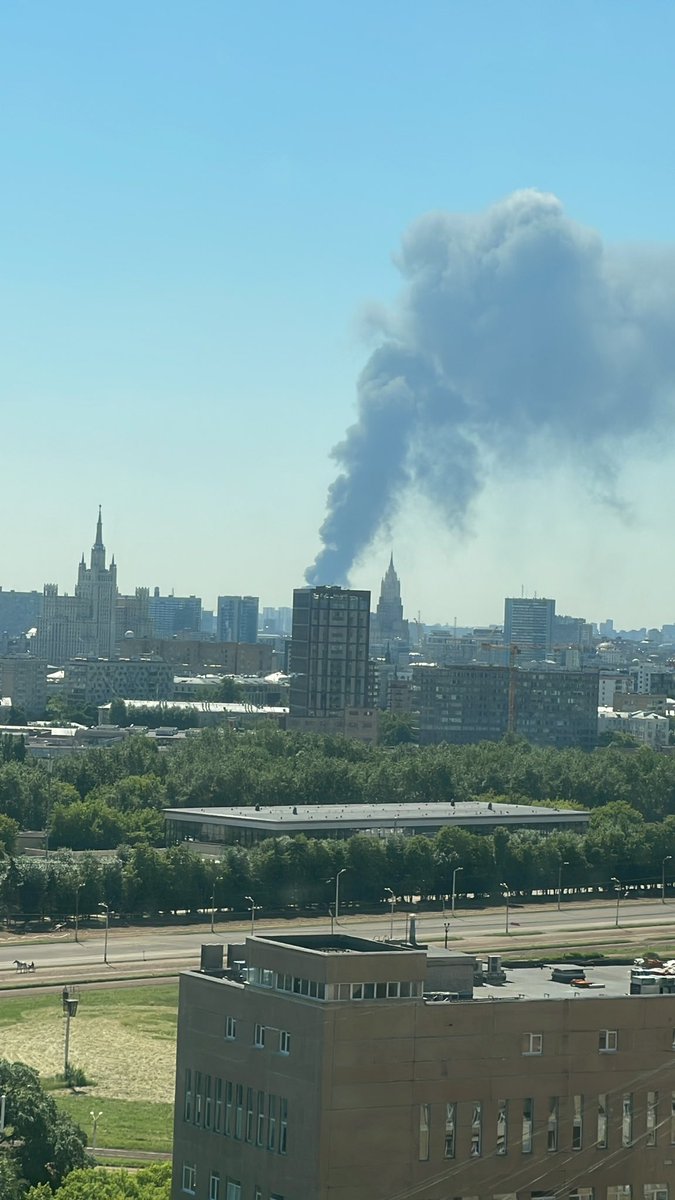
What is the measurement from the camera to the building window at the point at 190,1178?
116 ft

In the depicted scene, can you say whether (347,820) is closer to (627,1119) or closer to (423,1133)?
(627,1119)

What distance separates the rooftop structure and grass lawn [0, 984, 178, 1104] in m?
35.8

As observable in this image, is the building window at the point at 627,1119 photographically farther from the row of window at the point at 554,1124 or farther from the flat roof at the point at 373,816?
the flat roof at the point at 373,816

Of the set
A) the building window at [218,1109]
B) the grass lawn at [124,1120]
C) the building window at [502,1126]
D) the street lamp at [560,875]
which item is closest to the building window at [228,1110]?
the building window at [218,1109]

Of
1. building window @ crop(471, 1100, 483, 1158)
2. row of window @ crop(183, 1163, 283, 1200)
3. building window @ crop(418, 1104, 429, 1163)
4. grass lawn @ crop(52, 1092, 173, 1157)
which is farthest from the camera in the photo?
grass lawn @ crop(52, 1092, 173, 1157)

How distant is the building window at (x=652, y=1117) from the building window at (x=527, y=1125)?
2.17m

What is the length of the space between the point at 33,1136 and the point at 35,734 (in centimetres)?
15630

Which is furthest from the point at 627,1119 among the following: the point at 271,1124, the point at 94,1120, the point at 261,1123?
the point at 94,1120

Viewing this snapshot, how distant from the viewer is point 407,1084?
3272 cm

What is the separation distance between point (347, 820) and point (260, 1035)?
258 feet

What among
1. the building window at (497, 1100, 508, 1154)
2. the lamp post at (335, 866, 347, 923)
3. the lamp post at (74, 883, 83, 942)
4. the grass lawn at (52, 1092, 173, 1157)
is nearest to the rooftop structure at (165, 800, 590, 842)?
the lamp post at (335, 866, 347, 923)

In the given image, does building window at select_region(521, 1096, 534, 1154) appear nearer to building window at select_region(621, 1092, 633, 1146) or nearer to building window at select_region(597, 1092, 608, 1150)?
building window at select_region(597, 1092, 608, 1150)

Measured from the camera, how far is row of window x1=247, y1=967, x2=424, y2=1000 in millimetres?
32594

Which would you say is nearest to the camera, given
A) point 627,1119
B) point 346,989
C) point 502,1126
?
point 346,989
